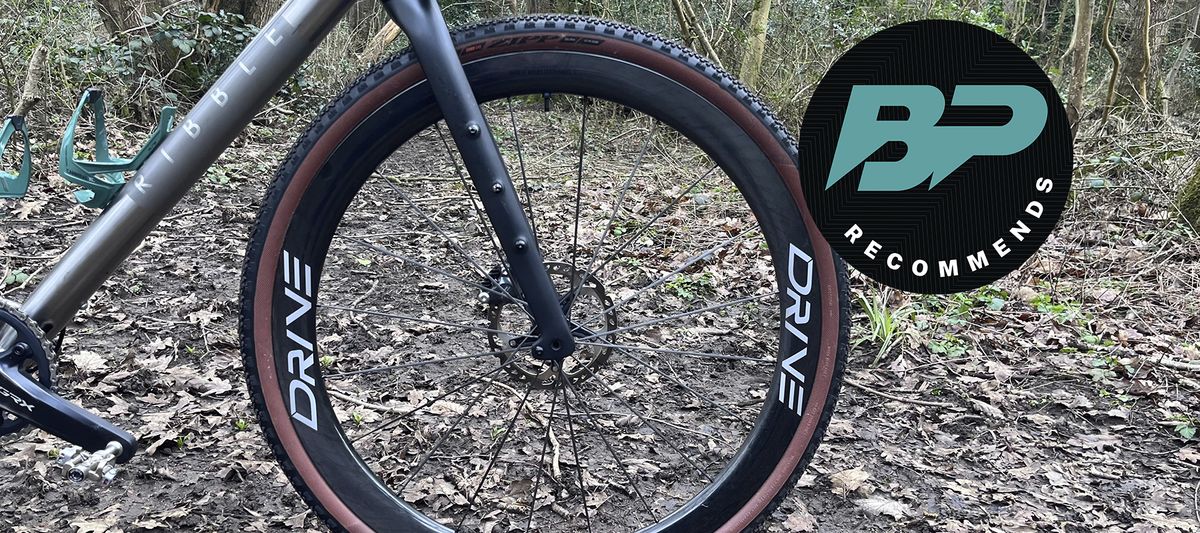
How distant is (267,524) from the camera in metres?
1.91

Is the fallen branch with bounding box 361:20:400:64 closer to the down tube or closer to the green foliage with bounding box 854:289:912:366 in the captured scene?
the green foliage with bounding box 854:289:912:366

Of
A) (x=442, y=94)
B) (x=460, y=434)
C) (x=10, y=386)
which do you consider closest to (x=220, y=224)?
(x=460, y=434)

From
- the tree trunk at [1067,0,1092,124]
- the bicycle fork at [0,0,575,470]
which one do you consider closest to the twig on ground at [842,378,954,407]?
the bicycle fork at [0,0,575,470]

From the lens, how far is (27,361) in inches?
59.9

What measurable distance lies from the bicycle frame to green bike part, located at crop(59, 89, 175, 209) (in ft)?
0.07

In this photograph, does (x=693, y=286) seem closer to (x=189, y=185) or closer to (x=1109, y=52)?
(x=189, y=185)

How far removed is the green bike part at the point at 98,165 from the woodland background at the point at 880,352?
0.82 meters

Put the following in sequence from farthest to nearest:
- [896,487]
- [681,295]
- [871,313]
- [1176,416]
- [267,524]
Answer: [681,295], [871,313], [1176,416], [896,487], [267,524]

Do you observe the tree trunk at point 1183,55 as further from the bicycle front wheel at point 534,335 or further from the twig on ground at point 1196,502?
the twig on ground at point 1196,502

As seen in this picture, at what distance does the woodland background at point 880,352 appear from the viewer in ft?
6.77

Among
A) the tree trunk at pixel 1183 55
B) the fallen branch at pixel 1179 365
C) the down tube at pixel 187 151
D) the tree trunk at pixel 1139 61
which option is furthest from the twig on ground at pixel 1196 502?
the tree trunk at pixel 1183 55

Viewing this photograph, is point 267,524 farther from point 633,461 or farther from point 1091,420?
point 1091,420

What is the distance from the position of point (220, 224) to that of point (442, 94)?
3.03 metres

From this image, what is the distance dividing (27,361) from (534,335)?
3.10 ft
